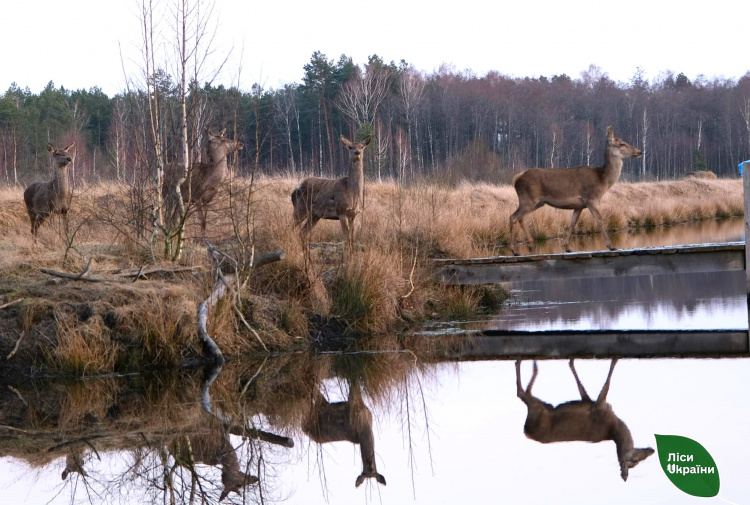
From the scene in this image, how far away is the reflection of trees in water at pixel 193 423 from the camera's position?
255 inches

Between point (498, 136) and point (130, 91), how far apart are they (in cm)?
5533

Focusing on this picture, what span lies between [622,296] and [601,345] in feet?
16.2

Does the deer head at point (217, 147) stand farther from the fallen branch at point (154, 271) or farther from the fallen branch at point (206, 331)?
the fallen branch at point (206, 331)

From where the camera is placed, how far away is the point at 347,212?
14023 mm

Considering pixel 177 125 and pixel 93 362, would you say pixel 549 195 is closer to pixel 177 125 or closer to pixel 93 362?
pixel 177 125

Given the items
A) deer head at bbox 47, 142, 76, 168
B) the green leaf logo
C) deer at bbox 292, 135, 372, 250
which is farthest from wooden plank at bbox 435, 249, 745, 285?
the green leaf logo

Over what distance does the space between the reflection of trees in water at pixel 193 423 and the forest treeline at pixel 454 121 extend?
1989 centimetres

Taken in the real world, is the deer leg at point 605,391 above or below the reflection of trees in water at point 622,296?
below

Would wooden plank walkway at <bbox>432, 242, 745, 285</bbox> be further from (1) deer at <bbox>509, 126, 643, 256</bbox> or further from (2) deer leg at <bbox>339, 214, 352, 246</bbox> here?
(1) deer at <bbox>509, 126, 643, 256</bbox>

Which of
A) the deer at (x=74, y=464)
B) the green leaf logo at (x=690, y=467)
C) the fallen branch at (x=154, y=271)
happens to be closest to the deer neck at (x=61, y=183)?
the fallen branch at (x=154, y=271)

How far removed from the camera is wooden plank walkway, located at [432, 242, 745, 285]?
12.4m

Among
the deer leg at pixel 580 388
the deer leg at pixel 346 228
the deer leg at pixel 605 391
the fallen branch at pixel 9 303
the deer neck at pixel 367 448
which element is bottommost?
the deer neck at pixel 367 448

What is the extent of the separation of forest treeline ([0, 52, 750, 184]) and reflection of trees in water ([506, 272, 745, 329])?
11.5 metres

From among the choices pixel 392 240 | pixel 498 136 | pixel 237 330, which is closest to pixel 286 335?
pixel 237 330
